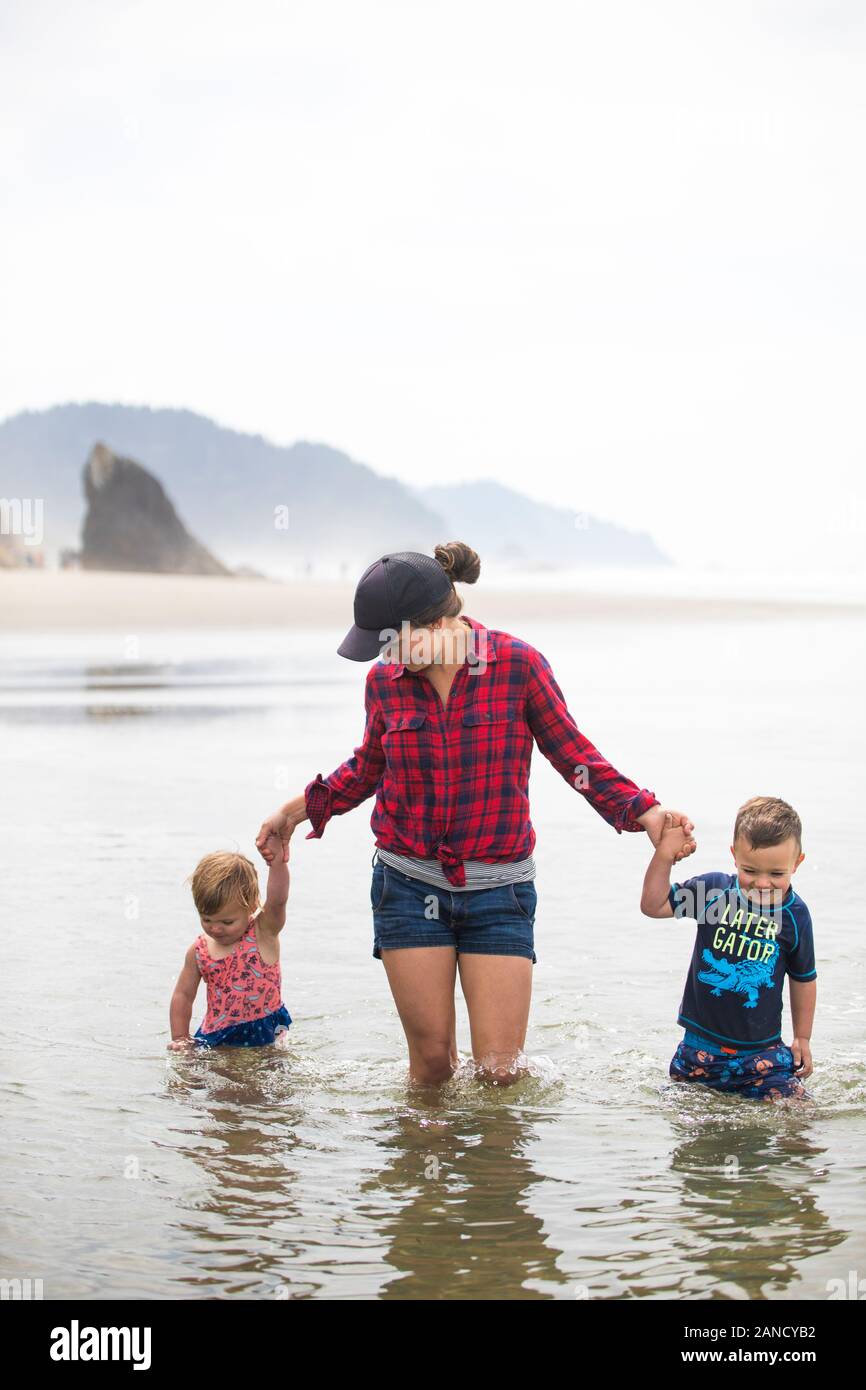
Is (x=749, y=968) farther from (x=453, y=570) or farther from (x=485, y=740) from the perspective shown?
(x=453, y=570)

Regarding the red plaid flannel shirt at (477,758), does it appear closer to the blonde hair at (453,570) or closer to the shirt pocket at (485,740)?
the shirt pocket at (485,740)

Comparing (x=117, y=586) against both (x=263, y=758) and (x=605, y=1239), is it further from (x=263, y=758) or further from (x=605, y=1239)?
(x=605, y=1239)

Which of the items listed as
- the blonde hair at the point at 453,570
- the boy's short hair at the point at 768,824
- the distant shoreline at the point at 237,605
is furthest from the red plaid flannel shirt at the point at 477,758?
the distant shoreline at the point at 237,605

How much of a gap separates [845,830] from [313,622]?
24923 mm

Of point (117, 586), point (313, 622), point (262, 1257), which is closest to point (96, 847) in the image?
point (262, 1257)

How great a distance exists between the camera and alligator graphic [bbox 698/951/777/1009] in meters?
5.10

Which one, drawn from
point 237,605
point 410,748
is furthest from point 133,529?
point 410,748

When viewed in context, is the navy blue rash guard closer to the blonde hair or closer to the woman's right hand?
the blonde hair

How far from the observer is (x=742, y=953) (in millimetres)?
5094

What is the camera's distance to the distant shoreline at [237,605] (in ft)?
107

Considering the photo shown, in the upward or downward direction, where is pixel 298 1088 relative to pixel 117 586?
downward

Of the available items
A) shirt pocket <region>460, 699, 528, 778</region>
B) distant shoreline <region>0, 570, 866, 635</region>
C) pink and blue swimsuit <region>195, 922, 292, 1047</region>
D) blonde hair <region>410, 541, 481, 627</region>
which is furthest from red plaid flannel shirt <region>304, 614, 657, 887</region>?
distant shoreline <region>0, 570, 866, 635</region>

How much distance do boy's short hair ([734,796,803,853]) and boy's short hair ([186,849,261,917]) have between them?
5.71 ft

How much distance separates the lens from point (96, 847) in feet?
31.1
